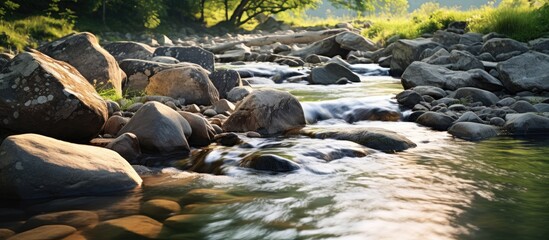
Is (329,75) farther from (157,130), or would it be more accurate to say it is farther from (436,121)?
(157,130)

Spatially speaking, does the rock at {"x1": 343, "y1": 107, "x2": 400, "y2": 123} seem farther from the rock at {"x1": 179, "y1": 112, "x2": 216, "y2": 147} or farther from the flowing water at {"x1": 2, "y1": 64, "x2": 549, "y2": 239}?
the rock at {"x1": 179, "y1": 112, "x2": 216, "y2": 147}

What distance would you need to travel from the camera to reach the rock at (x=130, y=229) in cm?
291

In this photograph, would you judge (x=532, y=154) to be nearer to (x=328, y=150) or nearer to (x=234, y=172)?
(x=328, y=150)

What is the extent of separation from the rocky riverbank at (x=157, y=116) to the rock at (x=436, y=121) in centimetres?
2

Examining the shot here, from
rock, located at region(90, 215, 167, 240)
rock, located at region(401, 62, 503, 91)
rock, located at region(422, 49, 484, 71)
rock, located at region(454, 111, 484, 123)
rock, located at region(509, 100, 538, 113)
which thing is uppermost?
rock, located at region(422, 49, 484, 71)

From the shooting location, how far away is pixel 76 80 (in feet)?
16.3

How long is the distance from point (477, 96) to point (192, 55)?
5.31m

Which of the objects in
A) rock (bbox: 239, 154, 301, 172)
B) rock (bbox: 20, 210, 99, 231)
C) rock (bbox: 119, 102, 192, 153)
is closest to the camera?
rock (bbox: 20, 210, 99, 231)

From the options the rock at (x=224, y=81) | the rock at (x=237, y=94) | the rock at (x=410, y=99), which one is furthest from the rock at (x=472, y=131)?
the rock at (x=224, y=81)

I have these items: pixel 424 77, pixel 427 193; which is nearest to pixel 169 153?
pixel 427 193

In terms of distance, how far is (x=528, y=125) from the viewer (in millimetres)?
6297

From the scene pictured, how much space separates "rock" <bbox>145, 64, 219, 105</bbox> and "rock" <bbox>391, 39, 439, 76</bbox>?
643 centimetres

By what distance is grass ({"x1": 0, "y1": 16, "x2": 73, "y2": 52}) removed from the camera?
784 inches

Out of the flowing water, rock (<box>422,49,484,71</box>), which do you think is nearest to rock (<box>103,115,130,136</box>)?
the flowing water
